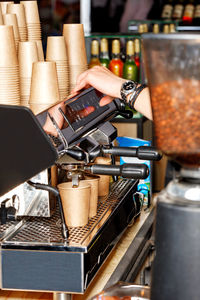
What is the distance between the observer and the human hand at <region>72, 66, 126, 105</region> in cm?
158

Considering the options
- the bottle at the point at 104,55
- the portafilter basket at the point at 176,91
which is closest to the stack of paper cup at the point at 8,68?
the portafilter basket at the point at 176,91

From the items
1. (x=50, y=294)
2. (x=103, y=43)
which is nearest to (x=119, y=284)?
(x=50, y=294)

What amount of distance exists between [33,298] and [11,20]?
0.90m

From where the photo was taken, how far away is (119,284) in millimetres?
1160

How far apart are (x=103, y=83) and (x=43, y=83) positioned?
0.19 metres

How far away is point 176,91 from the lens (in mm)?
787

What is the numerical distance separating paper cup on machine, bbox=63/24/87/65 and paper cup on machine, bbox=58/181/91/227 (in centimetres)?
60

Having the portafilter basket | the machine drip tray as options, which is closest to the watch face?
the machine drip tray

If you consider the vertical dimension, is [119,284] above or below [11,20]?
below

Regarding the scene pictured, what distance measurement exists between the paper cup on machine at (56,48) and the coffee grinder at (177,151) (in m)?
0.97

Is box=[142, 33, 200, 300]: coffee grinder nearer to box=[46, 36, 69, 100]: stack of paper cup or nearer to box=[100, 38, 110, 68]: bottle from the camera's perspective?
box=[46, 36, 69, 100]: stack of paper cup

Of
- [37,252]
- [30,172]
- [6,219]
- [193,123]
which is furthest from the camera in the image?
[6,219]

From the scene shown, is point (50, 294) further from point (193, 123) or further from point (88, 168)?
point (193, 123)

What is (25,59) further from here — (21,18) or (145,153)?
(145,153)
